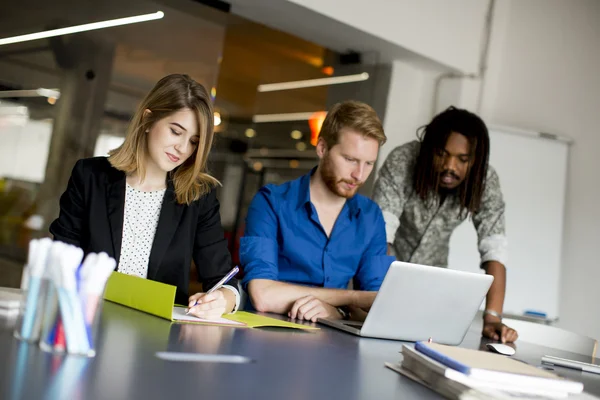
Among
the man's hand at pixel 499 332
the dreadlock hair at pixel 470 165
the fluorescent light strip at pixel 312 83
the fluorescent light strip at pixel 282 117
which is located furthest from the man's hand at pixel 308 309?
the fluorescent light strip at pixel 282 117

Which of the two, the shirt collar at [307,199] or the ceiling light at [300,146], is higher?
the ceiling light at [300,146]

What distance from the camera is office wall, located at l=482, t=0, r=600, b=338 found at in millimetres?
5039

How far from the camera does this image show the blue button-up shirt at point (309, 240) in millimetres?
2555

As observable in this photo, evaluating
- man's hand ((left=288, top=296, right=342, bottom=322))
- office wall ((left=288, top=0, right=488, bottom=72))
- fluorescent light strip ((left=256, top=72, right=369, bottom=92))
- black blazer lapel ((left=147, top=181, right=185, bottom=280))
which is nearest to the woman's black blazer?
black blazer lapel ((left=147, top=181, right=185, bottom=280))

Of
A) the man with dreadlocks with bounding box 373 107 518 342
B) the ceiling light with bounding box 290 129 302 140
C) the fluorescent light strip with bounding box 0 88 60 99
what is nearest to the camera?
the man with dreadlocks with bounding box 373 107 518 342

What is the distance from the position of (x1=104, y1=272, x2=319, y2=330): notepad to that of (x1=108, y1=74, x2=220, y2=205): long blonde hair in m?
0.46

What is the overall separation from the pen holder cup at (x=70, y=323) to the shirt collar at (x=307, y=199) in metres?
1.57

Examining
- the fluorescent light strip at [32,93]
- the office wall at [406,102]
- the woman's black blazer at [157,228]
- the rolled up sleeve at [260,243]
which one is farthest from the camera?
the office wall at [406,102]

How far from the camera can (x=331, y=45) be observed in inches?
211

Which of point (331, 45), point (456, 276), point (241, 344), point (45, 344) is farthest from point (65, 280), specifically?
point (331, 45)

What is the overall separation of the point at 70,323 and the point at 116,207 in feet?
3.66

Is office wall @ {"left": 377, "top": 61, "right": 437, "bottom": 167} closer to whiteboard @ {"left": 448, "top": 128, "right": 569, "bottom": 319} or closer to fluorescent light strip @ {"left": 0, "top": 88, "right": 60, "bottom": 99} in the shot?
whiteboard @ {"left": 448, "top": 128, "right": 569, "bottom": 319}

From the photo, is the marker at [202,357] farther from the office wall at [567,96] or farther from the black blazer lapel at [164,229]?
the office wall at [567,96]

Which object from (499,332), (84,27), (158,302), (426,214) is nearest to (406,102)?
(426,214)
